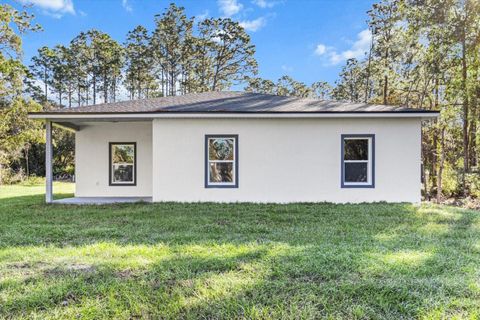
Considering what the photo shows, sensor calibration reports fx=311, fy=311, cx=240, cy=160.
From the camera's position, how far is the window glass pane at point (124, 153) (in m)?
11.4

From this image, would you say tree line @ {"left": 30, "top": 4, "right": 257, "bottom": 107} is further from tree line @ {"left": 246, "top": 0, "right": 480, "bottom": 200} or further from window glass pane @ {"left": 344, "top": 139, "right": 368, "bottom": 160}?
window glass pane @ {"left": 344, "top": 139, "right": 368, "bottom": 160}

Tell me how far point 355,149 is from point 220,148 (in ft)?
13.3

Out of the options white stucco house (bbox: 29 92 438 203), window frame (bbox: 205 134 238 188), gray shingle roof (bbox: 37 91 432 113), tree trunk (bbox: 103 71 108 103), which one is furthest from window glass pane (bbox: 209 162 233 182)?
tree trunk (bbox: 103 71 108 103)

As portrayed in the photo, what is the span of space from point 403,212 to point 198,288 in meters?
6.30

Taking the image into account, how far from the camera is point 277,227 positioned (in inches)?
238

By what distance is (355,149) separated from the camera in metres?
9.37

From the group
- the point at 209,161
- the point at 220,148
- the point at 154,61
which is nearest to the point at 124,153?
the point at 209,161

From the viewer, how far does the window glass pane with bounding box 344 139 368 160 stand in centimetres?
932

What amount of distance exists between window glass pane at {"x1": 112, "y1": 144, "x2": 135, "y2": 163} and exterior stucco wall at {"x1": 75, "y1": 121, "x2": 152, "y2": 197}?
0.75 feet

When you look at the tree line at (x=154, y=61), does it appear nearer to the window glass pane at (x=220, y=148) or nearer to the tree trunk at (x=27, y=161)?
the tree trunk at (x=27, y=161)

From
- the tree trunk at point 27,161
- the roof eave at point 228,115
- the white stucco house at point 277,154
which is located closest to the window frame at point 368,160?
the white stucco house at point 277,154

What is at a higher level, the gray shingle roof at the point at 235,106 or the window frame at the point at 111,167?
the gray shingle roof at the point at 235,106

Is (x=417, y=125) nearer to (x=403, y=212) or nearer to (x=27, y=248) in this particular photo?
(x=403, y=212)

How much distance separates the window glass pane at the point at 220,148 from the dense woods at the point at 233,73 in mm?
9756
